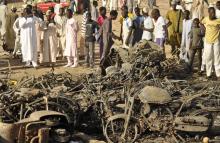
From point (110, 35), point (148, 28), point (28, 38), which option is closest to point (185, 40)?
point (148, 28)

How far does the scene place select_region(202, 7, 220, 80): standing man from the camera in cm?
1349

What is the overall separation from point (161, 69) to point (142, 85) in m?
2.13

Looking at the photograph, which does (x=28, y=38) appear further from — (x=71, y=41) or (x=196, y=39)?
(x=196, y=39)

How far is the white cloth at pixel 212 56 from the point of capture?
45.0 feet

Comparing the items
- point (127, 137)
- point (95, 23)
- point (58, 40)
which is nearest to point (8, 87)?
point (127, 137)

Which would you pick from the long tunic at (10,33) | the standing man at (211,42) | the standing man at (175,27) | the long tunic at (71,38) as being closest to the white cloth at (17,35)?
the long tunic at (10,33)

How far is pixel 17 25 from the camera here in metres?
15.9

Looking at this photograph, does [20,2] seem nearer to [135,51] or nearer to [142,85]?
[135,51]

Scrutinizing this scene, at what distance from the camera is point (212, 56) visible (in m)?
13.9

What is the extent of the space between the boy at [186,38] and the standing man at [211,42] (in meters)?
0.94

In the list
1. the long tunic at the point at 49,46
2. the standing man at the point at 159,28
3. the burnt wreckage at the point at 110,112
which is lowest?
the burnt wreckage at the point at 110,112

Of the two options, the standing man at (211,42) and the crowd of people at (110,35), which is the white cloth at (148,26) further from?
the standing man at (211,42)

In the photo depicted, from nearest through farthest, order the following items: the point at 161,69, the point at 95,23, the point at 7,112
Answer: the point at 7,112
the point at 161,69
the point at 95,23

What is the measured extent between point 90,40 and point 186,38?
2.58 m
